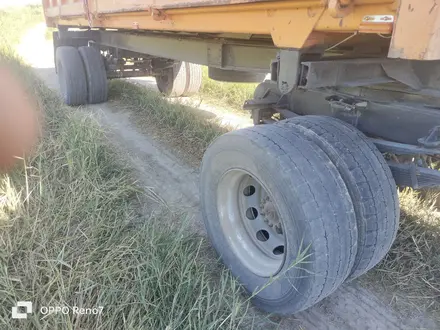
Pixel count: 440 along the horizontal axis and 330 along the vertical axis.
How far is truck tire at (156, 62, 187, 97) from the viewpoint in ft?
22.5

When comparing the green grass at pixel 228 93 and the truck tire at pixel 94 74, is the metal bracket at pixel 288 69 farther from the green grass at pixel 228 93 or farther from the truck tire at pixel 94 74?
the truck tire at pixel 94 74

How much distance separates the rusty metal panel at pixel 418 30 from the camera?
135 centimetres

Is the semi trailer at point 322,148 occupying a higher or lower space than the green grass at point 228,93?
higher

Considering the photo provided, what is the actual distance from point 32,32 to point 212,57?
16270 millimetres

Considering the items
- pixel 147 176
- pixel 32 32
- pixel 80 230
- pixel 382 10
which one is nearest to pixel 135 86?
pixel 147 176

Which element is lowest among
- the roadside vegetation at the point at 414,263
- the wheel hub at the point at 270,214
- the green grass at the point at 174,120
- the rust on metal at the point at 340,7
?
the roadside vegetation at the point at 414,263

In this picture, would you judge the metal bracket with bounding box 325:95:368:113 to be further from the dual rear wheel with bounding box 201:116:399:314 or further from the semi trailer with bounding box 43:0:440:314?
the dual rear wheel with bounding box 201:116:399:314

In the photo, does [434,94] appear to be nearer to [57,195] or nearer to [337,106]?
[337,106]

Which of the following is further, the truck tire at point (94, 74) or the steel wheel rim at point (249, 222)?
the truck tire at point (94, 74)

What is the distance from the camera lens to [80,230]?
8.13 feet

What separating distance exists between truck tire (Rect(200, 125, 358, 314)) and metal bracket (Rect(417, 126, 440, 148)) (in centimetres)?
46

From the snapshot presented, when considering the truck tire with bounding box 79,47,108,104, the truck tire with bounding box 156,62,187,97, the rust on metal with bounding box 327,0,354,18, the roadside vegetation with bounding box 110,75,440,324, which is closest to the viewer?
the rust on metal with bounding box 327,0,354,18

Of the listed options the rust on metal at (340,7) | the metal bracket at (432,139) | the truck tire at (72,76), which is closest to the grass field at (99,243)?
the metal bracket at (432,139)

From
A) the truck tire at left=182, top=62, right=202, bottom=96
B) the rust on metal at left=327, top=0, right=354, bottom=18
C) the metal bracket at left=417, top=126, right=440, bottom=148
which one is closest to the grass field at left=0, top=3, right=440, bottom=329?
the metal bracket at left=417, top=126, right=440, bottom=148
